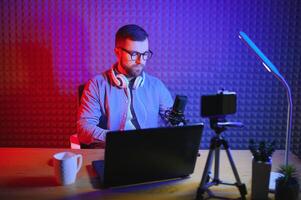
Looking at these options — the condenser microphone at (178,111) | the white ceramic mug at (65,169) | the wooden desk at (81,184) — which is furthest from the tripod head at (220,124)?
the white ceramic mug at (65,169)

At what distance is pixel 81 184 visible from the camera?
1453 mm

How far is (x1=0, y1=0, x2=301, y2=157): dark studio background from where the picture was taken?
2910 millimetres

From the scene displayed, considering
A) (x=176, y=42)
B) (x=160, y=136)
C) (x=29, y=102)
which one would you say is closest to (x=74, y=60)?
(x=29, y=102)

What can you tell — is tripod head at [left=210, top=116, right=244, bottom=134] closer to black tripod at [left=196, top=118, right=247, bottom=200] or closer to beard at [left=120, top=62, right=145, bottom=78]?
black tripod at [left=196, top=118, right=247, bottom=200]

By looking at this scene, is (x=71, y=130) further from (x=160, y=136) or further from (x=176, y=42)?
(x=160, y=136)

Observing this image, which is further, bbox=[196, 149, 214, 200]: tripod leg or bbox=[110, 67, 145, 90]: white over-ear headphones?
bbox=[110, 67, 145, 90]: white over-ear headphones

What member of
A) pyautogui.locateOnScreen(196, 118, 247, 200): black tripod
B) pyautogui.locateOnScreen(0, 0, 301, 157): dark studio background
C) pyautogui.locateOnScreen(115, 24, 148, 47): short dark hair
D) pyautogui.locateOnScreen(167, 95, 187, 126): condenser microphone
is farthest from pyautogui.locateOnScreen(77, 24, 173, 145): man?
pyautogui.locateOnScreen(196, 118, 247, 200): black tripod

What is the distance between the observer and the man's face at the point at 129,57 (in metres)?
2.36

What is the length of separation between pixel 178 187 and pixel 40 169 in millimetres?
670

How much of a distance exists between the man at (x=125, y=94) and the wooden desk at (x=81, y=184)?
590 mm

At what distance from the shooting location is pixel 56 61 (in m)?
2.97

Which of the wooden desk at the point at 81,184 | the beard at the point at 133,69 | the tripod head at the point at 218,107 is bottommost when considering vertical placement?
the wooden desk at the point at 81,184

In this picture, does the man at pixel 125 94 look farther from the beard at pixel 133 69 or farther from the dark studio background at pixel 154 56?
the dark studio background at pixel 154 56

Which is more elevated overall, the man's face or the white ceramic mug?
the man's face
